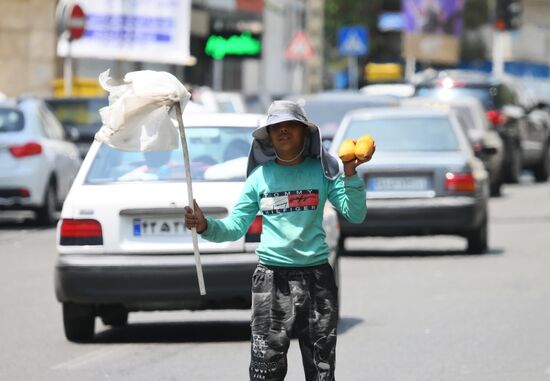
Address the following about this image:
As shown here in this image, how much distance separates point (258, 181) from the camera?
7.34 meters

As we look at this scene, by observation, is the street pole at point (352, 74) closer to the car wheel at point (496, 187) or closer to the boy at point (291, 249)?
the car wheel at point (496, 187)

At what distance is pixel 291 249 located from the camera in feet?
23.8

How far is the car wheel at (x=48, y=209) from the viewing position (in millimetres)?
22266

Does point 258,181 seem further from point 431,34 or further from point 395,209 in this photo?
point 431,34

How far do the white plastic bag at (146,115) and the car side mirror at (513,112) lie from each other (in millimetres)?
23174

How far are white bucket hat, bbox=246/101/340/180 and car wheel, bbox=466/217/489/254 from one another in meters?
10.3

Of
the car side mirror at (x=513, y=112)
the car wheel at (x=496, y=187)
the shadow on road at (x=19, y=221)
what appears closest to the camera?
the shadow on road at (x=19, y=221)

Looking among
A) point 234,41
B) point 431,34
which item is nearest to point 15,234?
point 234,41

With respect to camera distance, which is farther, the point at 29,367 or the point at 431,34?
the point at 431,34

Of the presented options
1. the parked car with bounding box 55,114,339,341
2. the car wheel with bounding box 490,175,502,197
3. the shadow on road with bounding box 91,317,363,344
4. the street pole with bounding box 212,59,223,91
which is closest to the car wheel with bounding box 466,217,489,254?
the shadow on road with bounding box 91,317,363,344

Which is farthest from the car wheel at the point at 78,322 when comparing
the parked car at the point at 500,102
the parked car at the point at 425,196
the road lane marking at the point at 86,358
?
the parked car at the point at 500,102

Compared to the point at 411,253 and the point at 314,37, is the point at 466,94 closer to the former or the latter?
the point at 411,253

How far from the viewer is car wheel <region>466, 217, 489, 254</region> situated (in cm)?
1762

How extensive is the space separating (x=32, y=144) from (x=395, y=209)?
6.11 metres
